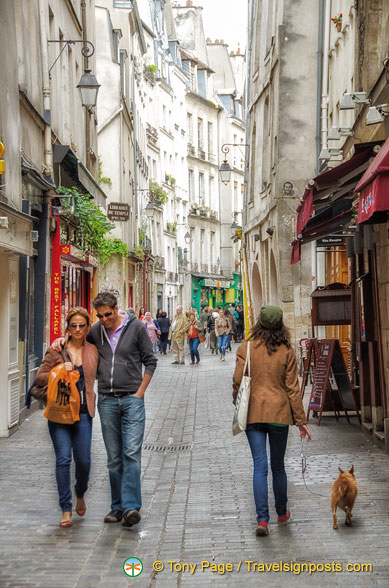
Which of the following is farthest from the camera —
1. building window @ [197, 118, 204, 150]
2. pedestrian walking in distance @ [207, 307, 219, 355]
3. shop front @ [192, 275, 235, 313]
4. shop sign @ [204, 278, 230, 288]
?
→ building window @ [197, 118, 204, 150]

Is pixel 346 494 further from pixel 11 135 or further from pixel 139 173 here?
pixel 139 173

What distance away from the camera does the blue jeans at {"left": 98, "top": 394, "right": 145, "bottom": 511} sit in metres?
7.00

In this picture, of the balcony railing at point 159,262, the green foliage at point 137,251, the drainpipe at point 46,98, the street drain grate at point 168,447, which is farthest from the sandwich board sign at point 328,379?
the balcony railing at point 159,262

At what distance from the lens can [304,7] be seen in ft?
74.6

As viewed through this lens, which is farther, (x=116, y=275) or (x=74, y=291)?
(x=116, y=275)

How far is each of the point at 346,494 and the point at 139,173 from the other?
4017cm

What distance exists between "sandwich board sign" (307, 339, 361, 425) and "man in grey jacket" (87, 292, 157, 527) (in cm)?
566

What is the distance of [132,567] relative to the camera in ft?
19.3

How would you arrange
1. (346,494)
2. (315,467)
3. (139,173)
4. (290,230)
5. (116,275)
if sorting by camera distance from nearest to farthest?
(346,494), (315,467), (290,230), (116,275), (139,173)

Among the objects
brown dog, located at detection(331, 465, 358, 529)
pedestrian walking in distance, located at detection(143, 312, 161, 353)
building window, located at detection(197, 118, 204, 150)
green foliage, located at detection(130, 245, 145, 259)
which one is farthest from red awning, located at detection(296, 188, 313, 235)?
building window, located at detection(197, 118, 204, 150)

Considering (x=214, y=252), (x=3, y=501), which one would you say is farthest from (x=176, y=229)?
(x=3, y=501)

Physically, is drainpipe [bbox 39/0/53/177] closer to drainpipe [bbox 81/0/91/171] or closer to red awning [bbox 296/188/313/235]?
drainpipe [bbox 81/0/91/171]

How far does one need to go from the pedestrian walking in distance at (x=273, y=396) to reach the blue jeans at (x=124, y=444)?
842 mm

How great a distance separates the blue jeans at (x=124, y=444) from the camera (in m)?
7.00
